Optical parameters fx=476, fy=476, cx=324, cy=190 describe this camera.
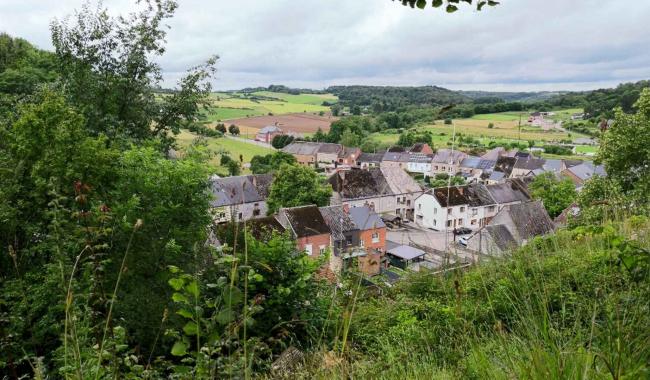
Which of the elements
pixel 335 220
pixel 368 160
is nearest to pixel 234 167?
pixel 335 220

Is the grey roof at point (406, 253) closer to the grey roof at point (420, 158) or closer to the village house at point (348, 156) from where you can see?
the grey roof at point (420, 158)

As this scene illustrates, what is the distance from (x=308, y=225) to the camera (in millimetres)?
24672

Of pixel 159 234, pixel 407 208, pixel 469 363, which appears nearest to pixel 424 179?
pixel 407 208

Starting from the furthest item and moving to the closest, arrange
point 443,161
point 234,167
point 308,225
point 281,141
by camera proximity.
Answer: point 281,141 → point 443,161 → point 308,225 → point 234,167

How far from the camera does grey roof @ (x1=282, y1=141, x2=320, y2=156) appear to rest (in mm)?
71312

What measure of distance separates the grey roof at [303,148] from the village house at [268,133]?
772 cm

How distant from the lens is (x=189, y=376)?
8.29 feet

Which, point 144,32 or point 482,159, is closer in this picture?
point 144,32

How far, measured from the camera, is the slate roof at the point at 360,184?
42594mm

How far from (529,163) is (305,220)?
144 feet

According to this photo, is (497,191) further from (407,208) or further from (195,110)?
(195,110)

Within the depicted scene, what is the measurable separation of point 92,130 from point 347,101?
13913cm

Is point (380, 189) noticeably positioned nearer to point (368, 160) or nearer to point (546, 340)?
point (368, 160)

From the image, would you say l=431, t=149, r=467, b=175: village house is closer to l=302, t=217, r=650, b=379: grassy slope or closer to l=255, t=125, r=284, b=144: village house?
l=255, t=125, r=284, b=144: village house
